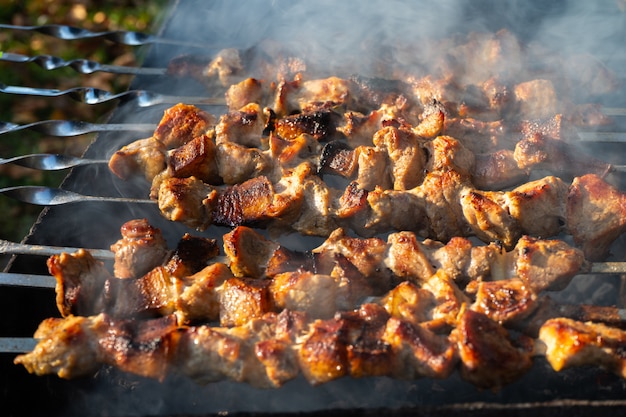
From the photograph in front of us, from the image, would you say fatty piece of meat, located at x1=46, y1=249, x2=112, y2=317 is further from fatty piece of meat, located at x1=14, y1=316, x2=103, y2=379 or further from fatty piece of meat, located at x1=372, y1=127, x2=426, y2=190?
fatty piece of meat, located at x1=372, y1=127, x2=426, y2=190

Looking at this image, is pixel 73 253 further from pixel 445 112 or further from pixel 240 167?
pixel 445 112

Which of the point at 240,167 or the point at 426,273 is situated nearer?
the point at 426,273

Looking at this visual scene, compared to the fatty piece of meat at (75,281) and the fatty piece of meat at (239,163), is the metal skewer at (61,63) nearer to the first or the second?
the fatty piece of meat at (239,163)

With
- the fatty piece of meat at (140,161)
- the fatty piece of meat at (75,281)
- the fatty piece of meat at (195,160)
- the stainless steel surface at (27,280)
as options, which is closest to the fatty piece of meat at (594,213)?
the fatty piece of meat at (195,160)

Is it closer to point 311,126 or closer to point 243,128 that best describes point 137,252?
point 243,128

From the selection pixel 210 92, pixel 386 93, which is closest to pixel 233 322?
pixel 386 93

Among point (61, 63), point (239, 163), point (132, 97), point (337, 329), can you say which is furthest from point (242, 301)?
point (61, 63)
